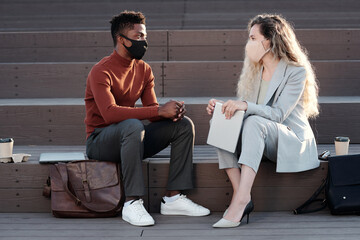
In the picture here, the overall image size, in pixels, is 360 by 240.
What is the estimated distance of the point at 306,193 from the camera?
301 cm

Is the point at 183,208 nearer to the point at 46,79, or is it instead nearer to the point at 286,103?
the point at 286,103

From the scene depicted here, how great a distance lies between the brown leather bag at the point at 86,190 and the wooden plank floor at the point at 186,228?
0.05 m

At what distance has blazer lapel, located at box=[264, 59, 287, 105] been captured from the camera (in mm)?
2893

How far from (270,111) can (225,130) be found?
0.22 metres

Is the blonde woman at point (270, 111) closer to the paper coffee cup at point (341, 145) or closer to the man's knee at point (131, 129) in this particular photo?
the paper coffee cup at point (341, 145)

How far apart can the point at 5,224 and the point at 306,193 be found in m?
1.43

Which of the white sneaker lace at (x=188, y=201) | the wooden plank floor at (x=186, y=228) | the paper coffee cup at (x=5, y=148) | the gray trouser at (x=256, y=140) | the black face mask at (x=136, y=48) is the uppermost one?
the black face mask at (x=136, y=48)

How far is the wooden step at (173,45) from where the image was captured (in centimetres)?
442

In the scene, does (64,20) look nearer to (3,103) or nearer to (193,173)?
(3,103)

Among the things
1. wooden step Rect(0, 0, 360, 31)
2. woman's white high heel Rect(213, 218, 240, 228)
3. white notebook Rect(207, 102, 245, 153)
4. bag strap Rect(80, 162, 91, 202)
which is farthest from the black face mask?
wooden step Rect(0, 0, 360, 31)

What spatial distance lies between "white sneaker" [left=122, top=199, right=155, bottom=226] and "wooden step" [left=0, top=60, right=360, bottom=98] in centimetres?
136

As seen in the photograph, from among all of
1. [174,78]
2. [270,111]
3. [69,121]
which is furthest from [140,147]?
[174,78]

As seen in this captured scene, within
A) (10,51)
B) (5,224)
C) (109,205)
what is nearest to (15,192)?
(5,224)

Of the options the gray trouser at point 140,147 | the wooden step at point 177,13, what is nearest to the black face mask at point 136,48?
the gray trouser at point 140,147
